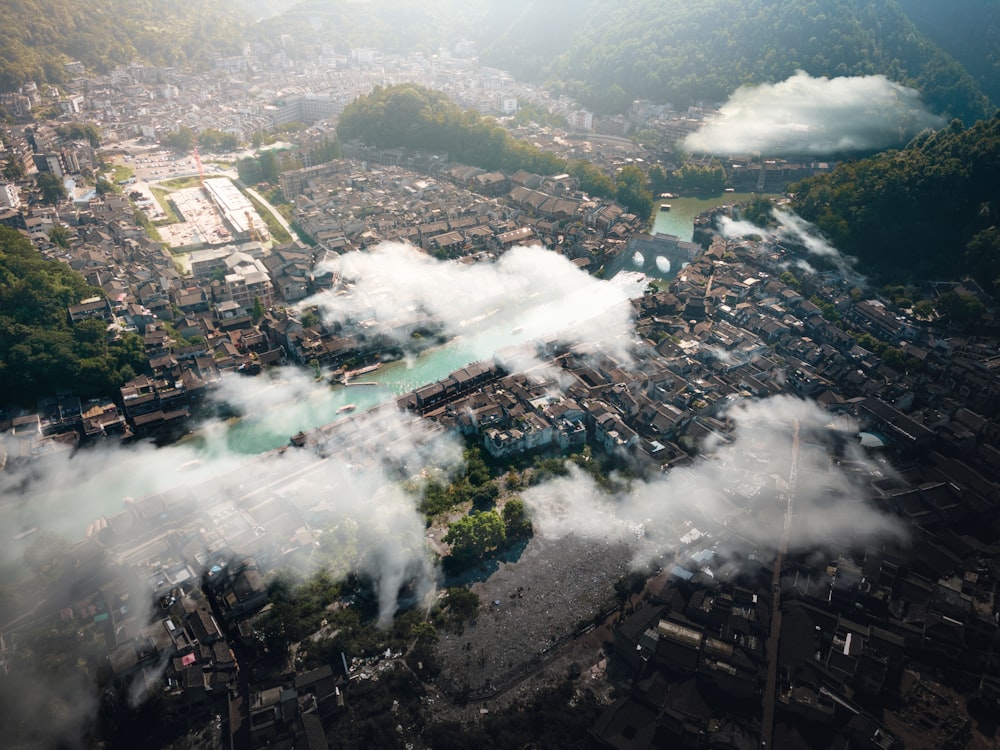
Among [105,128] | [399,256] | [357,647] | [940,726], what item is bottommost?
[940,726]

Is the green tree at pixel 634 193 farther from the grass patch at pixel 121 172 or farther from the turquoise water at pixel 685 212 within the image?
the grass patch at pixel 121 172

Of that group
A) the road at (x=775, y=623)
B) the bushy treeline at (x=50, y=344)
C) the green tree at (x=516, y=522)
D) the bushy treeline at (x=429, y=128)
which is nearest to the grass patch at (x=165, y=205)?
the bushy treeline at (x=50, y=344)

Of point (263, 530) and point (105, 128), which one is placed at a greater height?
point (105, 128)

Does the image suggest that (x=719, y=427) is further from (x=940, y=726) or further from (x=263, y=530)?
(x=263, y=530)

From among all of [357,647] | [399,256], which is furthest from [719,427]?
[399,256]

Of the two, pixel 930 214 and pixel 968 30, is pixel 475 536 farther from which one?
pixel 968 30

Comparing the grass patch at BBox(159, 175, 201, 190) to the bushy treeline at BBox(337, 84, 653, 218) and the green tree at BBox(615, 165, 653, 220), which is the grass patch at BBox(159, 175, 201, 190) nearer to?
the bushy treeline at BBox(337, 84, 653, 218)
